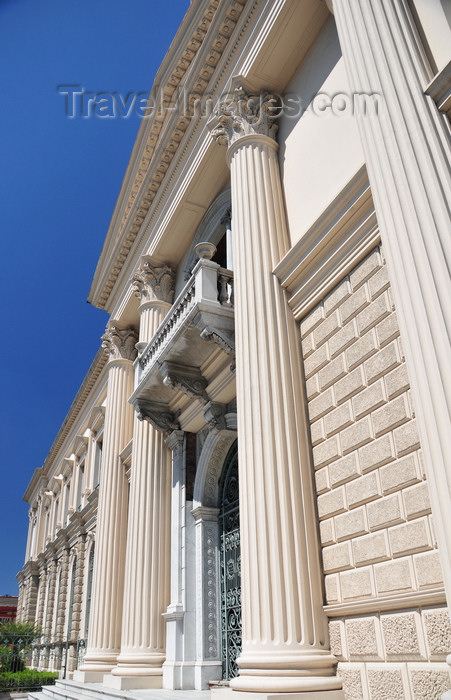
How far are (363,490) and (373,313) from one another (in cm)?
155

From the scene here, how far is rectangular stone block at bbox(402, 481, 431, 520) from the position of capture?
4.20 meters

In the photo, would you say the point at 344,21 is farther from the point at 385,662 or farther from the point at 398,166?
the point at 385,662

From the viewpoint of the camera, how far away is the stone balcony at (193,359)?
7914 mm

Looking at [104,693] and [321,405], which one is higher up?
[321,405]

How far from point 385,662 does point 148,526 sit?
6.23 metres

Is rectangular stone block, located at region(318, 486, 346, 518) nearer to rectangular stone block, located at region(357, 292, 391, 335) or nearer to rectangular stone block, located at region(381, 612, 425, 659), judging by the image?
rectangular stone block, located at region(381, 612, 425, 659)

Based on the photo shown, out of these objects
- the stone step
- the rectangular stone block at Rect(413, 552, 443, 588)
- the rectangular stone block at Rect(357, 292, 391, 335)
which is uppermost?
the rectangular stone block at Rect(357, 292, 391, 335)

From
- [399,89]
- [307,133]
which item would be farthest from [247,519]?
[307,133]

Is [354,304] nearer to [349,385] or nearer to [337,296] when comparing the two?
[337,296]

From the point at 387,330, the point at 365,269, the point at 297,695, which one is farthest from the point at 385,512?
the point at 365,269

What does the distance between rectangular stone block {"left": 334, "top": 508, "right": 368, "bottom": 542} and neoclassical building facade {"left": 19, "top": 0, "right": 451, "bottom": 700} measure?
25 millimetres

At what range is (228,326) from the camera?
7.94 metres

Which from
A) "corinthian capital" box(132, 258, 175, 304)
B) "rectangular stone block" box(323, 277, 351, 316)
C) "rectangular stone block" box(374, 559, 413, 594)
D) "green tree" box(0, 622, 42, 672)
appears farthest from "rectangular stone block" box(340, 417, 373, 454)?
"green tree" box(0, 622, 42, 672)

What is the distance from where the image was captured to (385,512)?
4.58m
